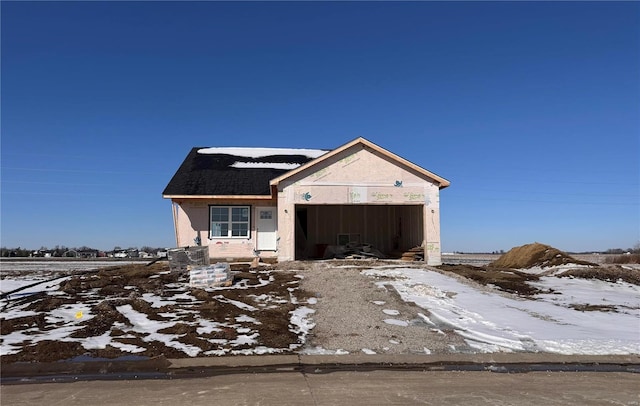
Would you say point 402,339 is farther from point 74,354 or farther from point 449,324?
point 74,354

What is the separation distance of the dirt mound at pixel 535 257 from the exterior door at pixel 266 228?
11.5 metres

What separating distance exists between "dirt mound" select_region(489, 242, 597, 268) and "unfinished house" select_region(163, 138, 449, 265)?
5.55 meters

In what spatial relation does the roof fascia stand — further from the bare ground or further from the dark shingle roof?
the bare ground

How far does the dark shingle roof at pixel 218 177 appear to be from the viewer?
21.2m

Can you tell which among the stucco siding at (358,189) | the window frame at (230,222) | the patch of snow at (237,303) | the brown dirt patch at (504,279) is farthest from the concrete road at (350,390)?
the window frame at (230,222)

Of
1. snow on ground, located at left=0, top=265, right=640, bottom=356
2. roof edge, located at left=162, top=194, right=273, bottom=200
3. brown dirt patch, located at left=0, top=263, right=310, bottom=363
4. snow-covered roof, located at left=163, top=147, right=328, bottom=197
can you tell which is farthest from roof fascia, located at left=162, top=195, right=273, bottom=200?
snow on ground, located at left=0, top=265, right=640, bottom=356

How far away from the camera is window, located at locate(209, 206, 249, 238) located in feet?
70.4

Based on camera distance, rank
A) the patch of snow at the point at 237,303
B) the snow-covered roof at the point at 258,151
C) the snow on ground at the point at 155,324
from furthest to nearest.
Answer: the snow-covered roof at the point at 258,151 < the patch of snow at the point at 237,303 < the snow on ground at the point at 155,324

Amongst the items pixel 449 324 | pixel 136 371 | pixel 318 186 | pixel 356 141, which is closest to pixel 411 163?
pixel 356 141

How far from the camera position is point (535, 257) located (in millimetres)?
22828

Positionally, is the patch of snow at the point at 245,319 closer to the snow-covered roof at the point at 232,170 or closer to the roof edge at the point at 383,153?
the roof edge at the point at 383,153

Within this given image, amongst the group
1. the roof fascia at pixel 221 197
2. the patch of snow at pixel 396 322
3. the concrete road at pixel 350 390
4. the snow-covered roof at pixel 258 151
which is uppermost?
the snow-covered roof at pixel 258 151

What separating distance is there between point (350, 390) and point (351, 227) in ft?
61.6

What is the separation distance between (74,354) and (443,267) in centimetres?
1438
